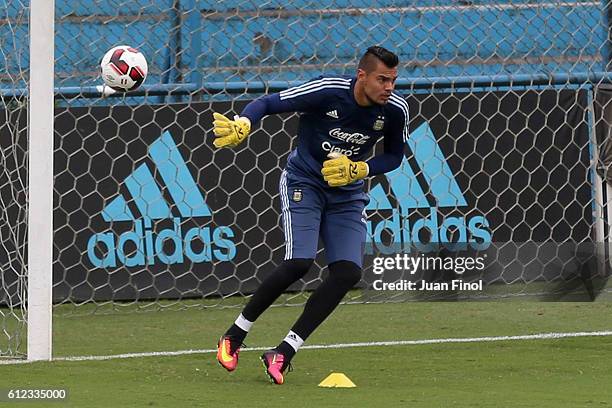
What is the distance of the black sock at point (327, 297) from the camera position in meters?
6.77

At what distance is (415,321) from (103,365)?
2625mm

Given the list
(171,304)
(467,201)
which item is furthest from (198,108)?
(467,201)

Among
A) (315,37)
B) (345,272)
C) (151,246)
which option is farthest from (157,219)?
(345,272)

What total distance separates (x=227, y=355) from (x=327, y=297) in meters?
0.56

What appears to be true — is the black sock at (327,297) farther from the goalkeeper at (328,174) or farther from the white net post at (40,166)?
the white net post at (40,166)

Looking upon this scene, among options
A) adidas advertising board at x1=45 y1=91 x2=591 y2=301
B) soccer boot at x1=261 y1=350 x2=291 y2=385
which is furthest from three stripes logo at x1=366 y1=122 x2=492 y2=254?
soccer boot at x1=261 y1=350 x2=291 y2=385

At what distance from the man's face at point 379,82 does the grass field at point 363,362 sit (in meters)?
1.35

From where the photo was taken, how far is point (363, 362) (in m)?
7.24

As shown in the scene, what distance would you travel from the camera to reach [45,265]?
696 cm

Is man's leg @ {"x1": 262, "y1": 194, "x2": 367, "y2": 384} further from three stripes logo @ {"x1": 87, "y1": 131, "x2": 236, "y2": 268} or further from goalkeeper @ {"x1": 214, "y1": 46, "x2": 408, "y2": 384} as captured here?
three stripes logo @ {"x1": 87, "y1": 131, "x2": 236, "y2": 268}

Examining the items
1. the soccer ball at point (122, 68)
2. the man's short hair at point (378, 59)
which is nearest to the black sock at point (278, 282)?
the man's short hair at point (378, 59)

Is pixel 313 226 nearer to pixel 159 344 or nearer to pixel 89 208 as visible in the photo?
pixel 159 344

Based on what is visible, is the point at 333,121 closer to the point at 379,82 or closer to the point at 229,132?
the point at 379,82

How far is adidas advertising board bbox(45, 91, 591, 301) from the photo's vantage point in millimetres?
9656
